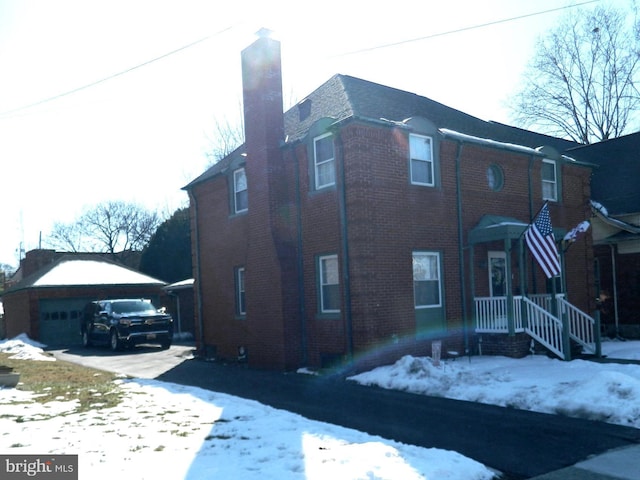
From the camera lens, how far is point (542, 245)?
1370cm

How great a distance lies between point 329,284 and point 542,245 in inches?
192

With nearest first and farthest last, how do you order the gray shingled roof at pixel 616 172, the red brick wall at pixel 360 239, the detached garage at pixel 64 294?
the red brick wall at pixel 360 239, the gray shingled roof at pixel 616 172, the detached garage at pixel 64 294

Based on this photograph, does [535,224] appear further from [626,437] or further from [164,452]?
[164,452]

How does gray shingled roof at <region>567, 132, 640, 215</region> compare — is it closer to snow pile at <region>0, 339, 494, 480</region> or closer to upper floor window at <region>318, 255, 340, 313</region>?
upper floor window at <region>318, 255, 340, 313</region>

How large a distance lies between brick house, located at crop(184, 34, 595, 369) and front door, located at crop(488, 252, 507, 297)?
1.9 inches

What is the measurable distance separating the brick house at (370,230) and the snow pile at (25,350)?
7.24m

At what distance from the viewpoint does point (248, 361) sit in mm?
16219

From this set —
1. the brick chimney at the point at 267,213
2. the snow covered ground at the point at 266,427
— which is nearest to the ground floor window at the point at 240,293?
the brick chimney at the point at 267,213

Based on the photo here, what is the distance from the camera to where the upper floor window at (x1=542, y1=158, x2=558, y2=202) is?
1789 centimetres

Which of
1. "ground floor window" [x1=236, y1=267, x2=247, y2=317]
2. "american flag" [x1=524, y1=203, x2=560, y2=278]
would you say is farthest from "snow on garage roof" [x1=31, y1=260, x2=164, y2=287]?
"american flag" [x1=524, y1=203, x2=560, y2=278]

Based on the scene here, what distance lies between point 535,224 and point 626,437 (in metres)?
6.65

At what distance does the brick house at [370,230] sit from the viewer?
44.0 feet

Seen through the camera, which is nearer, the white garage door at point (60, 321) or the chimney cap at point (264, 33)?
the chimney cap at point (264, 33)

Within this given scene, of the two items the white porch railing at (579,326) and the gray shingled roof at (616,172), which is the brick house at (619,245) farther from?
the white porch railing at (579,326)
